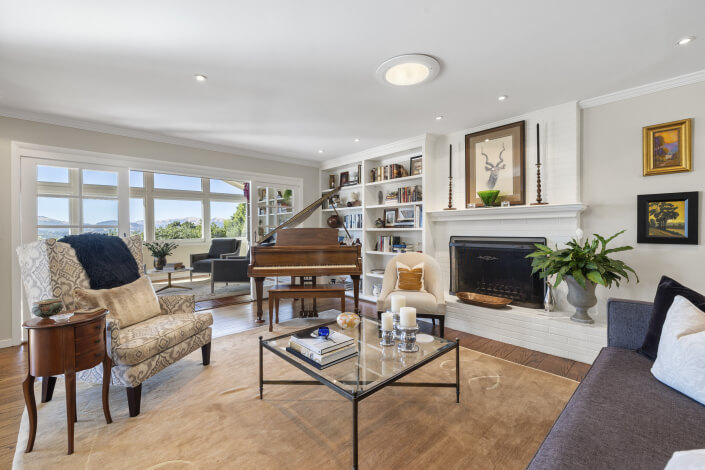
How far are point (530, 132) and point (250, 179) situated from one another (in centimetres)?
379

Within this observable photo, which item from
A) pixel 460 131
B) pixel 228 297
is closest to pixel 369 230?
pixel 460 131

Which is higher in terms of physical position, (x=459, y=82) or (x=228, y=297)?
(x=459, y=82)

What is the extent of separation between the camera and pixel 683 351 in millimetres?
1233

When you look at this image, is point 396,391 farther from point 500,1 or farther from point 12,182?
point 12,182

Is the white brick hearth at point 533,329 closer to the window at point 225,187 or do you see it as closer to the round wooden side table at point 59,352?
the round wooden side table at point 59,352

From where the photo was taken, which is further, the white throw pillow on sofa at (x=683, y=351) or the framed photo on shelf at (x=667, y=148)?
the framed photo on shelf at (x=667, y=148)

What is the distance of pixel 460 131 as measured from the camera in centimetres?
378

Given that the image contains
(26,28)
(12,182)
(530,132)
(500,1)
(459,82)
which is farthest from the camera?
(530,132)

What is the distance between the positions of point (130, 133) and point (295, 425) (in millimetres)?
3767

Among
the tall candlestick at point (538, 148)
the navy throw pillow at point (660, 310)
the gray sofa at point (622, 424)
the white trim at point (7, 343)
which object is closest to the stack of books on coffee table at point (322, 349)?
the gray sofa at point (622, 424)

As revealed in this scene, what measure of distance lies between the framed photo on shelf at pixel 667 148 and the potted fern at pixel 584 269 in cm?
65

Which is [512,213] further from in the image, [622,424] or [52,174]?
[52,174]

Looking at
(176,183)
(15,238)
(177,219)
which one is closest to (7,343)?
(15,238)

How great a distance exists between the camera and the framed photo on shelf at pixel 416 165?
13.5 ft
